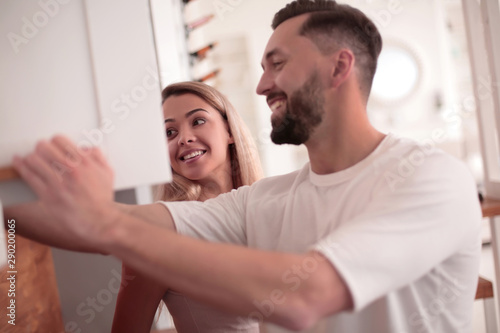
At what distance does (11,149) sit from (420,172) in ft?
2.19

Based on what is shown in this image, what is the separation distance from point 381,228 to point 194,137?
901mm

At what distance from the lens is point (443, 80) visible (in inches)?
201

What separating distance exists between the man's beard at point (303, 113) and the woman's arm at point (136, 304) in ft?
1.67

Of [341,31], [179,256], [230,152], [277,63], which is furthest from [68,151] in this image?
[230,152]

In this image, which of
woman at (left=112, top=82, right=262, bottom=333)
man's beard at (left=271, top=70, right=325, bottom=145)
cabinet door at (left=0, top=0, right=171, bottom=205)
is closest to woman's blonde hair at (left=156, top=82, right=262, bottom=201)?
woman at (left=112, top=82, right=262, bottom=333)

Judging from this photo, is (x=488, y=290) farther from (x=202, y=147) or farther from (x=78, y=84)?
(x=78, y=84)

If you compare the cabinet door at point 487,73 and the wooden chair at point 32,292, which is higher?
the cabinet door at point 487,73

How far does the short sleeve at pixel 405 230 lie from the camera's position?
0.68m

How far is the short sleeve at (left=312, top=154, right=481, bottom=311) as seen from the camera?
683 mm

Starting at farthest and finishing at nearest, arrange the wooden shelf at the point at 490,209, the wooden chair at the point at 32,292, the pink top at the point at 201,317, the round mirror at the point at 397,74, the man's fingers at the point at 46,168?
the round mirror at the point at 397,74 < the wooden shelf at the point at 490,209 < the pink top at the point at 201,317 < the wooden chair at the point at 32,292 < the man's fingers at the point at 46,168

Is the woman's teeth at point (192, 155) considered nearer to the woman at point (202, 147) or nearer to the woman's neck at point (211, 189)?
the woman at point (202, 147)

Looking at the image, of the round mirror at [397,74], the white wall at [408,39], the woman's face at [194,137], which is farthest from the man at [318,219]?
the round mirror at [397,74]

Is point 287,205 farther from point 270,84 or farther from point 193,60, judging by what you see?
point 193,60

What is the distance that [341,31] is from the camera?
112cm
